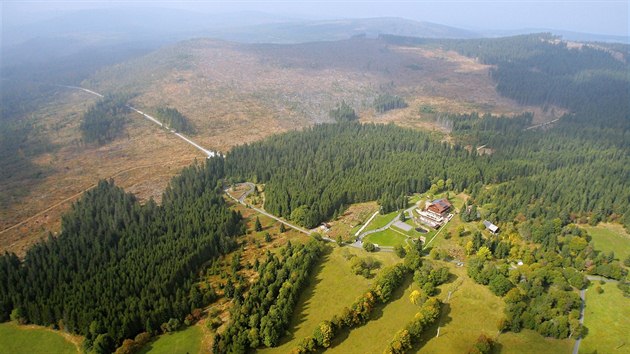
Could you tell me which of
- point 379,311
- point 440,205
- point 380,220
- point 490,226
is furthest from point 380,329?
point 440,205

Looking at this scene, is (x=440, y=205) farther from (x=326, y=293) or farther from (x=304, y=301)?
(x=304, y=301)

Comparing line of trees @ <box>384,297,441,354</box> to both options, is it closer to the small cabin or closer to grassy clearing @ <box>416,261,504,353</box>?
grassy clearing @ <box>416,261,504,353</box>

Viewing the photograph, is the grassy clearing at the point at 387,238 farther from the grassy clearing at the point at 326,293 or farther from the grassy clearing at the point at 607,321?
the grassy clearing at the point at 607,321

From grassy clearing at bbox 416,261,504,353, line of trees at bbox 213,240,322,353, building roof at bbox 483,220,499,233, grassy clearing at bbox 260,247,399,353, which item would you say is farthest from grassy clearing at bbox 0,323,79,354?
building roof at bbox 483,220,499,233

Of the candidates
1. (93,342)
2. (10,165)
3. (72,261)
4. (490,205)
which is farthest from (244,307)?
(10,165)

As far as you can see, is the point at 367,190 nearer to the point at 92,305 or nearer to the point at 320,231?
the point at 320,231

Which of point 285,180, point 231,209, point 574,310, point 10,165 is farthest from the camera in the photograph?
point 10,165

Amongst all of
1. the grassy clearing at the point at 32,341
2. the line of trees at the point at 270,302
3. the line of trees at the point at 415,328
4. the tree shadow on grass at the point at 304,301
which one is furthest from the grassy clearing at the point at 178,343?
the line of trees at the point at 415,328
